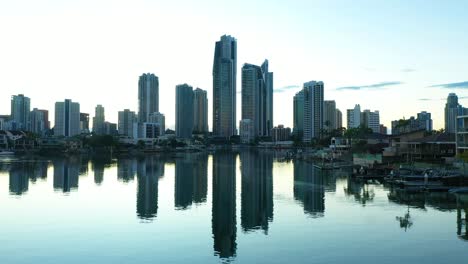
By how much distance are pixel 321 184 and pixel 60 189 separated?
112 feet

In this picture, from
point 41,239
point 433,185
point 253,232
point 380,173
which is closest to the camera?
point 41,239

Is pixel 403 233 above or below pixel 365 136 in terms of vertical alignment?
below

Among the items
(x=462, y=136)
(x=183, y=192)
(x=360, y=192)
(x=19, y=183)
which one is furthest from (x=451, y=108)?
(x=19, y=183)

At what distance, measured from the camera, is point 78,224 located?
112ft

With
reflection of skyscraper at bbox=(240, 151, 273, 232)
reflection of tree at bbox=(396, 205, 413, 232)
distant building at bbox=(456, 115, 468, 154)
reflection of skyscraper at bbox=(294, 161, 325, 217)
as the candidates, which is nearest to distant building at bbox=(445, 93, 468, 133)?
distant building at bbox=(456, 115, 468, 154)

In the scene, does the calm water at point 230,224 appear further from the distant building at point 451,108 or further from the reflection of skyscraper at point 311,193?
the distant building at point 451,108

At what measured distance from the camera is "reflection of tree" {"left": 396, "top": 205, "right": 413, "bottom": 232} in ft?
109

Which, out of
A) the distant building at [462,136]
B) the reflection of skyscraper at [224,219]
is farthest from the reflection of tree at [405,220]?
the distant building at [462,136]

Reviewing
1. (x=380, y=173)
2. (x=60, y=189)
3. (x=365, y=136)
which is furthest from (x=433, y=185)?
(x=365, y=136)

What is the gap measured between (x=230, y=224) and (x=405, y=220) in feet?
45.7

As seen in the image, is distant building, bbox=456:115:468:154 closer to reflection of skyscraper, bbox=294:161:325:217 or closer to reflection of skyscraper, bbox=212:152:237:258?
reflection of skyscraper, bbox=294:161:325:217

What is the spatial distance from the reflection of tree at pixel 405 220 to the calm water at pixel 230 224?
0.26 ft

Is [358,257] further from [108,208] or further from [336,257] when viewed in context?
[108,208]

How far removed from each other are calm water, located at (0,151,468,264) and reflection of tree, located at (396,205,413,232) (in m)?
0.08
